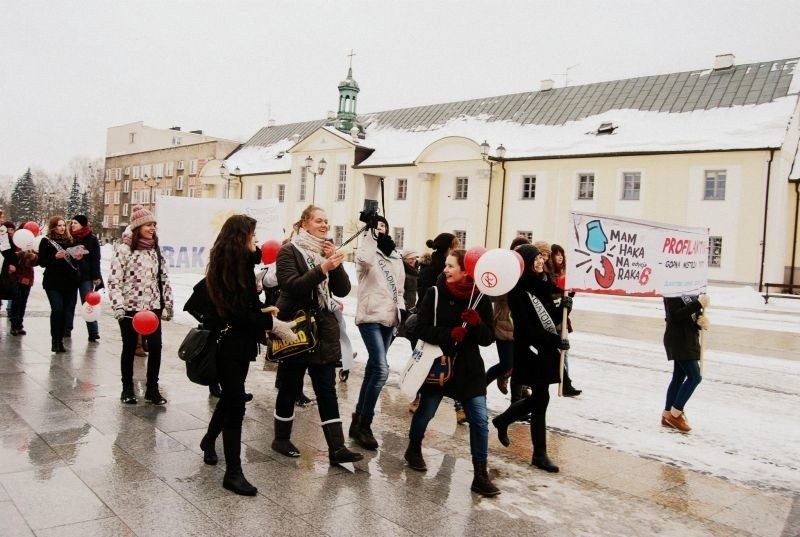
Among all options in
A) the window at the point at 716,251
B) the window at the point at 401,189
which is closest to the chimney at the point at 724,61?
the window at the point at 716,251

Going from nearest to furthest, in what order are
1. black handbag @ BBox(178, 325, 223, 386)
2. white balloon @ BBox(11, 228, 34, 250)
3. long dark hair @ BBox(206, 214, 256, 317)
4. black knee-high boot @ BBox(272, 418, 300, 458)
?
long dark hair @ BBox(206, 214, 256, 317), black handbag @ BBox(178, 325, 223, 386), black knee-high boot @ BBox(272, 418, 300, 458), white balloon @ BBox(11, 228, 34, 250)

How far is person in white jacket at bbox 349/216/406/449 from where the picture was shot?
227 inches

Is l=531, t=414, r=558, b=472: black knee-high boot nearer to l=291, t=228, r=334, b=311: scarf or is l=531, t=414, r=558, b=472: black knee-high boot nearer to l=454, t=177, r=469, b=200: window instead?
l=291, t=228, r=334, b=311: scarf

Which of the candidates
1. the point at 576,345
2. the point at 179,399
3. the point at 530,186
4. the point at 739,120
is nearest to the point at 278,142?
the point at 530,186

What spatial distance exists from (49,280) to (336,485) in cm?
697

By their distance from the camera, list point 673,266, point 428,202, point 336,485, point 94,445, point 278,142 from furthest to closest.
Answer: point 278,142 < point 428,202 < point 673,266 < point 94,445 < point 336,485

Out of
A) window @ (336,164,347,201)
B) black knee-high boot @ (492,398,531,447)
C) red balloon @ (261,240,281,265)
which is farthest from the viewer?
window @ (336,164,347,201)

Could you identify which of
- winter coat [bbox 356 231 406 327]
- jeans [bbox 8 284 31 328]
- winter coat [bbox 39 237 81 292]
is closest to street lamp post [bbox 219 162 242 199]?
jeans [bbox 8 284 31 328]

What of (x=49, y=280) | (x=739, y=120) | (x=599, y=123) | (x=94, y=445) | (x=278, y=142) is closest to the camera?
(x=94, y=445)

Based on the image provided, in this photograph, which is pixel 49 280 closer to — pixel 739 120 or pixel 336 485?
pixel 336 485

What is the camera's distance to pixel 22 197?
94.9 meters

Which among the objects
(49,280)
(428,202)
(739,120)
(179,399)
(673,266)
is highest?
(739,120)

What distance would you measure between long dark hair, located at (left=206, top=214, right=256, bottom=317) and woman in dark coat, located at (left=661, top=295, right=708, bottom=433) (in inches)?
171

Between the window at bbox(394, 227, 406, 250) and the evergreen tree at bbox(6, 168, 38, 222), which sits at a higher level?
the evergreen tree at bbox(6, 168, 38, 222)
